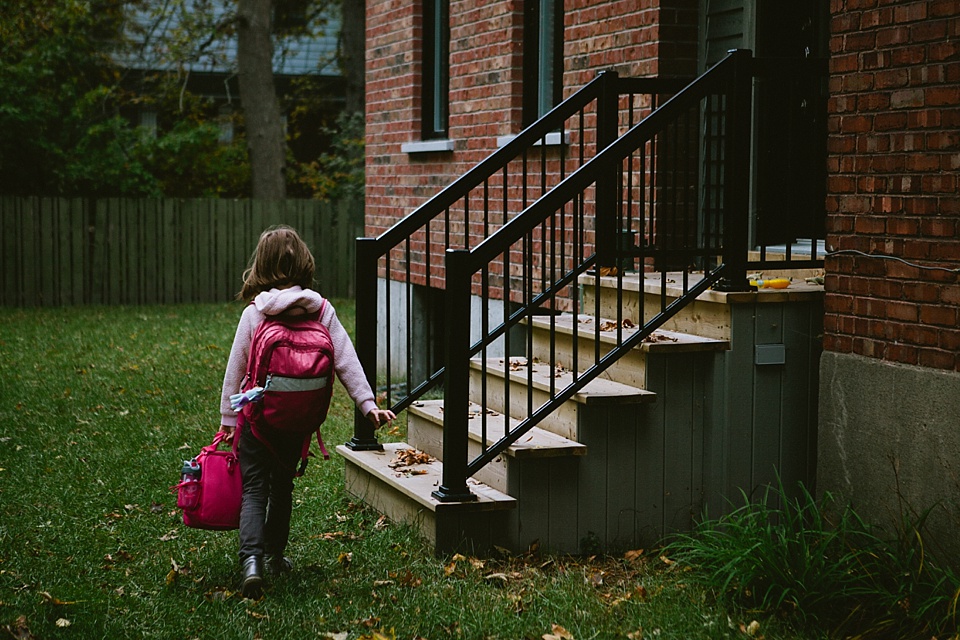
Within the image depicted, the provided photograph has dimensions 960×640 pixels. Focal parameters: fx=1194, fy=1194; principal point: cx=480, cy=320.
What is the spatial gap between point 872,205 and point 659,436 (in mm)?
1432

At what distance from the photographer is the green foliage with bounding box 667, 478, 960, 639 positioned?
4.51 meters

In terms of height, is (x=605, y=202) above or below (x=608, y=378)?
above

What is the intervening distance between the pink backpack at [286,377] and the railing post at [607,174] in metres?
2.10

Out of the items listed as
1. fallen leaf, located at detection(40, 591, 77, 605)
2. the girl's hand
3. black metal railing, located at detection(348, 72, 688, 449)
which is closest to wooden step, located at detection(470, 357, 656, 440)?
black metal railing, located at detection(348, 72, 688, 449)

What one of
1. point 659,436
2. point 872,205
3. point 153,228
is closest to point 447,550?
point 659,436

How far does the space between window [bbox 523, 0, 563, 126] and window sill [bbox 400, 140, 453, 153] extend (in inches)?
43.7

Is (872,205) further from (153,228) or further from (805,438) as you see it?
(153,228)

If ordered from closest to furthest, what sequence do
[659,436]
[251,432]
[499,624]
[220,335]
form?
[499,624]
[251,432]
[659,436]
[220,335]

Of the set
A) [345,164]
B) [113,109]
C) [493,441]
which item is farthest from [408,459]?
[113,109]

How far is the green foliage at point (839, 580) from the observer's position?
14.8 feet

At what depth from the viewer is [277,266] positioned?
16.1 feet

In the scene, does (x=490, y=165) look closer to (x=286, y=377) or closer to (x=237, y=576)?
(x=286, y=377)

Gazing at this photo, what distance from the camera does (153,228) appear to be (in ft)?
60.4

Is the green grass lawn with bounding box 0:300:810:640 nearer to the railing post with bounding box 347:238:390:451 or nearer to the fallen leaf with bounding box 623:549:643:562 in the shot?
the fallen leaf with bounding box 623:549:643:562
